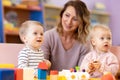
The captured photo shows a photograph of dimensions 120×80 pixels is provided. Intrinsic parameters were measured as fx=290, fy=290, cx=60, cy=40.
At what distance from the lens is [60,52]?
2193 millimetres

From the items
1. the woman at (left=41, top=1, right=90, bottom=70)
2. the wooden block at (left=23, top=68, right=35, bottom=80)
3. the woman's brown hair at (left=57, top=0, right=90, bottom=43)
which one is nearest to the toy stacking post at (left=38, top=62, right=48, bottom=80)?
the wooden block at (left=23, top=68, right=35, bottom=80)

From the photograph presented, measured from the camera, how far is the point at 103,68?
1.78 metres

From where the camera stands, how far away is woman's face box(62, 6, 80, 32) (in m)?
2.12

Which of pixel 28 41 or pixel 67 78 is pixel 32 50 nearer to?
pixel 28 41

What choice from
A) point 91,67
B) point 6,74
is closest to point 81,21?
point 91,67

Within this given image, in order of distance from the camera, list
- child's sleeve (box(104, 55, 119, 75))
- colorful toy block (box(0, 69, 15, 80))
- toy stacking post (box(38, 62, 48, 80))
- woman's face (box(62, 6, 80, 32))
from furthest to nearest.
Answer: woman's face (box(62, 6, 80, 32)) < child's sleeve (box(104, 55, 119, 75)) < toy stacking post (box(38, 62, 48, 80)) < colorful toy block (box(0, 69, 15, 80))

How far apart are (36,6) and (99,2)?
4.47 feet

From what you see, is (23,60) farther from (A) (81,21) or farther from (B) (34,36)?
(A) (81,21)

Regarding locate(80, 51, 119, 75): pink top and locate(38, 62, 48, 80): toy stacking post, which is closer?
locate(38, 62, 48, 80): toy stacking post

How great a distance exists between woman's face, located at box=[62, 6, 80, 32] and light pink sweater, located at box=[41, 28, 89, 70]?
0.11m

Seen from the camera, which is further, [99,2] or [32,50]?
[99,2]

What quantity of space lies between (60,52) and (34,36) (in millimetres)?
505

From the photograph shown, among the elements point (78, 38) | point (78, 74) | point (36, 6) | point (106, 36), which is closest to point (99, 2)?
point (36, 6)

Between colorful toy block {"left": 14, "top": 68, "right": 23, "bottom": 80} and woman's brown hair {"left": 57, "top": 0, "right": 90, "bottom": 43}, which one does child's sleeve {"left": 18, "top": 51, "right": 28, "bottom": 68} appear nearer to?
colorful toy block {"left": 14, "top": 68, "right": 23, "bottom": 80}
